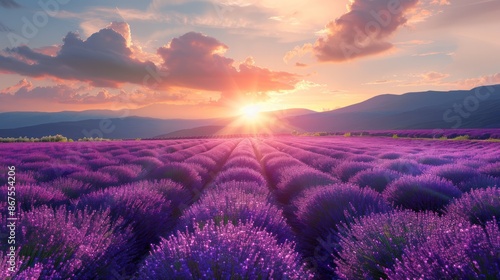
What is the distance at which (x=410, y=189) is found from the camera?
5.72m

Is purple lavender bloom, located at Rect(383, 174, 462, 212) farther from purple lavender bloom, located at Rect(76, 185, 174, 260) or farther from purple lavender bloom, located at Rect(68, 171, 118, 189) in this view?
purple lavender bloom, located at Rect(68, 171, 118, 189)

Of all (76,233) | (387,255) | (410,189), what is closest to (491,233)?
(387,255)

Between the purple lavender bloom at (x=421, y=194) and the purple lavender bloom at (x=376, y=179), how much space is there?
0.98 m

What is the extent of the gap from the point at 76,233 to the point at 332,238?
263 cm

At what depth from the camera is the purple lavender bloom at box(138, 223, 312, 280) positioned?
212 cm

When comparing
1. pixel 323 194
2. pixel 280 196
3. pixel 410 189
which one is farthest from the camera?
pixel 280 196

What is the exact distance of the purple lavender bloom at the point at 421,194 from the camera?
18.0ft

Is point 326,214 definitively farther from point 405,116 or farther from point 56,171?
point 405,116

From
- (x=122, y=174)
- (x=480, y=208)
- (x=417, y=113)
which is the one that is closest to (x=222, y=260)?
(x=480, y=208)

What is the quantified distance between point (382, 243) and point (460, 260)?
0.85 metres

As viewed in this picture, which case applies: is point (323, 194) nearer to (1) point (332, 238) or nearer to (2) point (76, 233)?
(1) point (332, 238)

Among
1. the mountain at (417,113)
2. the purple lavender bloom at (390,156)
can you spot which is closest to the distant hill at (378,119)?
the mountain at (417,113)

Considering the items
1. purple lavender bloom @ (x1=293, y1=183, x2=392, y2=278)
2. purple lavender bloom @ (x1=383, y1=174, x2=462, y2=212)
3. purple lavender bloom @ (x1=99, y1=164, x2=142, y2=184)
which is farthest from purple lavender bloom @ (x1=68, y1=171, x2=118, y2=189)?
purple lavender bloom @ (x1=383, y1=174, x2=462, y2=212)

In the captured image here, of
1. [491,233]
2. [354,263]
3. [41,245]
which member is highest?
[491,233]
